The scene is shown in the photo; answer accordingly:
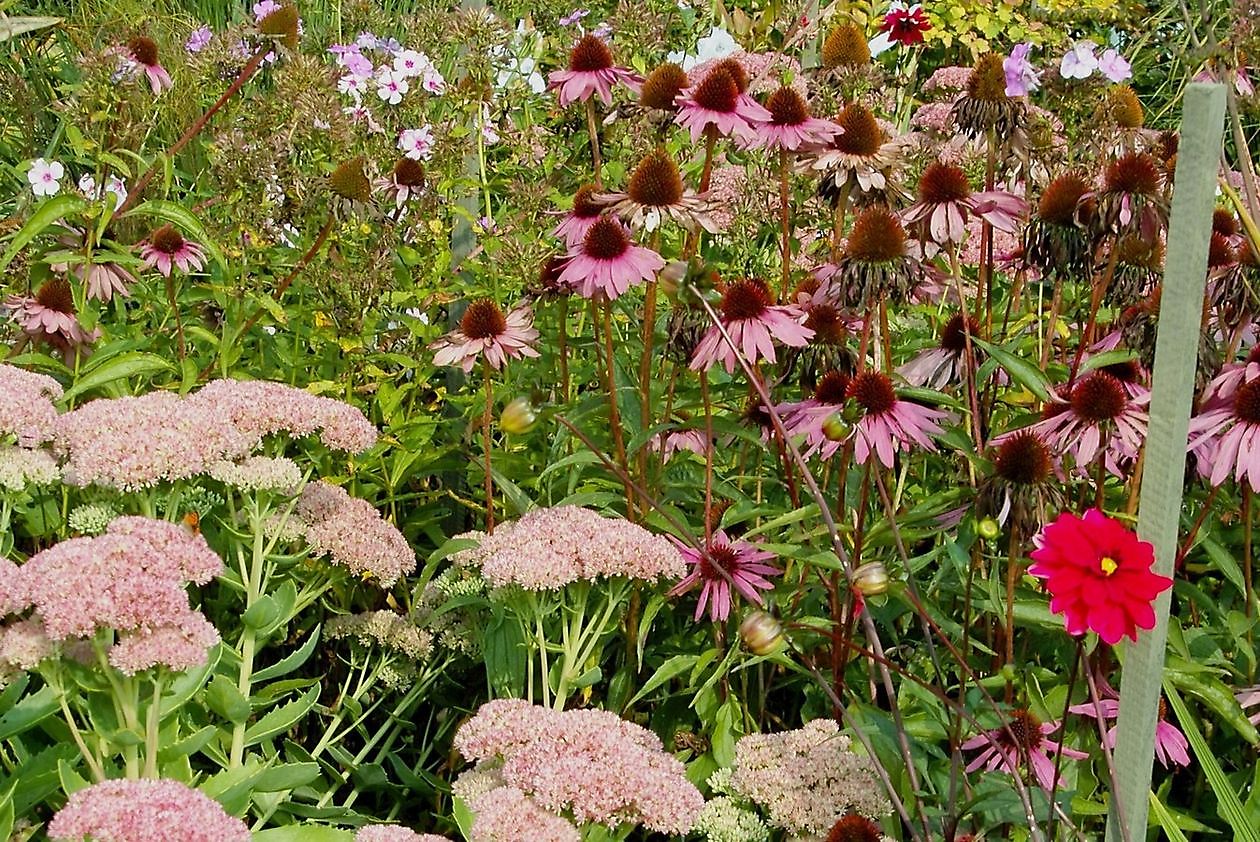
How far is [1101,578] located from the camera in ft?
4.54

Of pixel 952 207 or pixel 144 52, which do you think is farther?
pixel 144 52

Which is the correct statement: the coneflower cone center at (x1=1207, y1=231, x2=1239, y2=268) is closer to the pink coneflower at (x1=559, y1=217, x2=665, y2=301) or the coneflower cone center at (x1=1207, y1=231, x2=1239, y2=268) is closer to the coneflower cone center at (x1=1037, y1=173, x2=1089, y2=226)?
the coneflower cone center at (x1=1037, y1=173, x2=1089, y2=226)

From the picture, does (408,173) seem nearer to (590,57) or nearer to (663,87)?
(590,57)

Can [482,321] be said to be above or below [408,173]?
below

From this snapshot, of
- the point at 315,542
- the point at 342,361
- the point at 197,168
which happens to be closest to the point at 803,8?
the point at 197,168

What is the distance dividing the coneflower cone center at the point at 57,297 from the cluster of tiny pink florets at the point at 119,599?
112 cm

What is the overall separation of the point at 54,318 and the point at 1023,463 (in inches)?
70.0

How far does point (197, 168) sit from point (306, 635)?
7.69 ft

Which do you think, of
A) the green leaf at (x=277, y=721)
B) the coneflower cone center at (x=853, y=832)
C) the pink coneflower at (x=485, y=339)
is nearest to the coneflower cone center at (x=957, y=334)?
the pink coneflower at (x=485, y=339)

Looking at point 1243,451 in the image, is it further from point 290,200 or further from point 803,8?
point 803,8

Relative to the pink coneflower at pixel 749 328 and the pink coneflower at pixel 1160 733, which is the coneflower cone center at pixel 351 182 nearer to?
the pink coneflower at pixel 749 328

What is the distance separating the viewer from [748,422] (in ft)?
7.41

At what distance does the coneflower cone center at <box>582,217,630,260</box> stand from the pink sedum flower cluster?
101 centimetres

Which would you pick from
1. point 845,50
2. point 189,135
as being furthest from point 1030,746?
point 189,135
